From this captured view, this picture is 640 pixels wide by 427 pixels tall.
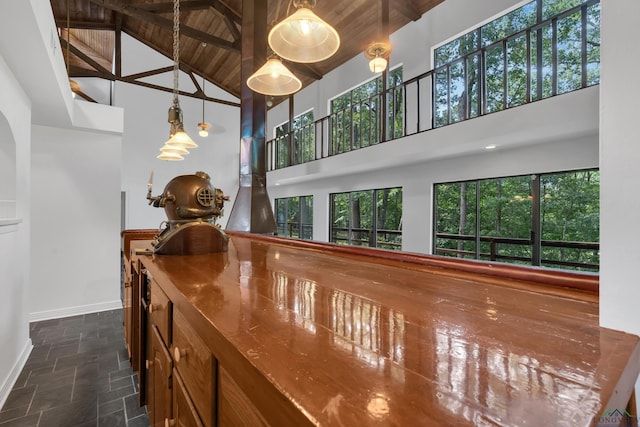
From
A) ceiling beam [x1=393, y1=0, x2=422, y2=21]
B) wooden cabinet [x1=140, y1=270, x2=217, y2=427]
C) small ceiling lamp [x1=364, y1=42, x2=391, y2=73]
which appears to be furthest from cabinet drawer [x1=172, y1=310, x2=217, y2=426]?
ceiling beam [x1=393, y1=0, x2=422, y2=21]

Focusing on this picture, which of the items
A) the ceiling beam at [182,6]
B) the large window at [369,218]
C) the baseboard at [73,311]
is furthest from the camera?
the large window at [369,218]

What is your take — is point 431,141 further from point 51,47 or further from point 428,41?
point 51,47

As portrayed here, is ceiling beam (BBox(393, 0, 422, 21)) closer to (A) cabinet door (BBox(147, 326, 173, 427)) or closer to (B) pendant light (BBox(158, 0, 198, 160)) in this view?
(B) pendant light (BBox(158, 0, 198, 160))

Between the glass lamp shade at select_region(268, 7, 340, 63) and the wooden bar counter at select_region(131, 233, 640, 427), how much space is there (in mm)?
1444

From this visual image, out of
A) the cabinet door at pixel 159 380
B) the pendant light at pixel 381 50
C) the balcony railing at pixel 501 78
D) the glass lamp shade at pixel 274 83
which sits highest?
the pendant light at pixel 381 50

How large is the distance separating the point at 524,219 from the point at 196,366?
455 cm

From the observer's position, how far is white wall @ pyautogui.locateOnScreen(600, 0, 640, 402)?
24.1 inches

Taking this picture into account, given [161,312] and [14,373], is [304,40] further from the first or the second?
[14,373]

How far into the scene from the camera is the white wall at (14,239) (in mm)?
2111

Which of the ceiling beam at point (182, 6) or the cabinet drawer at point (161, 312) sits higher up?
the ceiling beam at point (182, 6)

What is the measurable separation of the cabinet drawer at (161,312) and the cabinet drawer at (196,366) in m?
0.07

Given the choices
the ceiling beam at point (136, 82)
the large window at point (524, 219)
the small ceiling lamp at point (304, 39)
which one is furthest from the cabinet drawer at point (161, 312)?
the ceiling beam at point (136, 82)

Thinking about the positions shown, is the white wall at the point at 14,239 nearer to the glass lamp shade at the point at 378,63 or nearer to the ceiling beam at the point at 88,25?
the glass lamp shade at the point at 378,63

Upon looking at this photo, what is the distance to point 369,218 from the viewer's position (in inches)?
251
